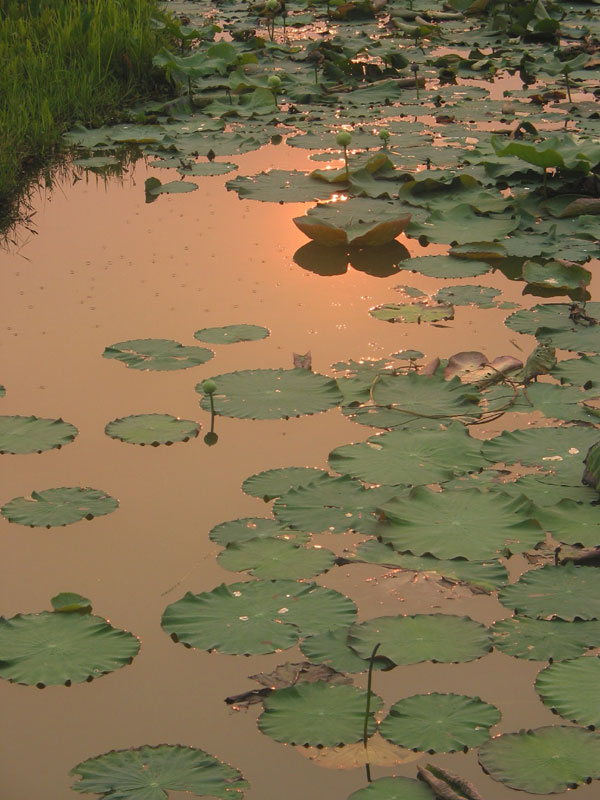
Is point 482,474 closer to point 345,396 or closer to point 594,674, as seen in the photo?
point 345,396

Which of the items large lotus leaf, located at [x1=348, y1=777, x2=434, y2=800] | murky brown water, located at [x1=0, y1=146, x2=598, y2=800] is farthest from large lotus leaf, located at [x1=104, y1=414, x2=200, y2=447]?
large lotus leaf, located at [x1=348, y1=777, x2=434, y2=800]

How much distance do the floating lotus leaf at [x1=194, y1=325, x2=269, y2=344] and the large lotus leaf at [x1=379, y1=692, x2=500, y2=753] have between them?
5.27ft

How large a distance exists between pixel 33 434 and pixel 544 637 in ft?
4.44

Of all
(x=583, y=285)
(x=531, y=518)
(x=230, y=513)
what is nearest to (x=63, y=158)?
(x=583, y=285)

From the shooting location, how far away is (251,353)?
3193 mm

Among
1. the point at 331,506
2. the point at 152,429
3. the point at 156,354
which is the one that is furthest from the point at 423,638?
the point at 156,354

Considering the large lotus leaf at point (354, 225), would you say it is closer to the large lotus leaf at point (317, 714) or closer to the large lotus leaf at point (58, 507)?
the large lotus leaf at point (58, 507)

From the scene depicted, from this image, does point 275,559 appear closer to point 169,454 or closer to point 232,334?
point 169,454

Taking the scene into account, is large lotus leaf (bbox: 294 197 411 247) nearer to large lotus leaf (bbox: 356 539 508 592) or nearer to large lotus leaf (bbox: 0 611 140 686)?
large lotus leaf (bbox: 356 539 508 592)

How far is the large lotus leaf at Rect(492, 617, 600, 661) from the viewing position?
1.95 meters

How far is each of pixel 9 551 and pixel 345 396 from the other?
0.98 m

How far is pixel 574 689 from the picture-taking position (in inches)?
72.7

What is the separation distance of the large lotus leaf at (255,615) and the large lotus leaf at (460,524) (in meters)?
0.24

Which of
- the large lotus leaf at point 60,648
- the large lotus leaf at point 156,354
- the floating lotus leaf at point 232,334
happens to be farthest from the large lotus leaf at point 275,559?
the floating lotus leaf at point 232,334
